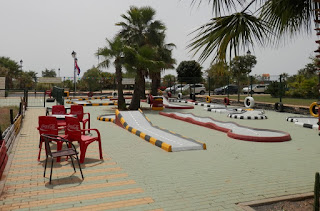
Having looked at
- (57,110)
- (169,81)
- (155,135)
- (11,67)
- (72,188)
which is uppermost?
(11,67)

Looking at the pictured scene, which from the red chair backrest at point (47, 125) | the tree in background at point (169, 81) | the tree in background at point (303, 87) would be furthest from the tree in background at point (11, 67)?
the red chair backrest at point (47, 125)

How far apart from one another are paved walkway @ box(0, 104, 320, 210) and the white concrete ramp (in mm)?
258

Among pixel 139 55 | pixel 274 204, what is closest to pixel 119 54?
pixel 139 55

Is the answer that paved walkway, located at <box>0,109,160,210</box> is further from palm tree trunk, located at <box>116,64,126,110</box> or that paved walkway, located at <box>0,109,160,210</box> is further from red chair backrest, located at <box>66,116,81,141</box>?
palm tree trunk, located at <box>116,64,126,110</box>

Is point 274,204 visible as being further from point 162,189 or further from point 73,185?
point 73,185

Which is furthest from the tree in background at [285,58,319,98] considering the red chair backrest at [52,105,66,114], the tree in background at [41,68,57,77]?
the tree in background at [41,68,57,77]

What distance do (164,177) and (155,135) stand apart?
423cm

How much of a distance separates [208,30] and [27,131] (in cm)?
922

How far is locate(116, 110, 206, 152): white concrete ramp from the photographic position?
823 centimetres

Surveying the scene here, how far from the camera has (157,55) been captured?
2305 centimetres

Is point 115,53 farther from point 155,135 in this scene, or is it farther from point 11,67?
point 11,67

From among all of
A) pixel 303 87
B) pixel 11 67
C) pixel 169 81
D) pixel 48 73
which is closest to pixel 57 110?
pixel 303 87

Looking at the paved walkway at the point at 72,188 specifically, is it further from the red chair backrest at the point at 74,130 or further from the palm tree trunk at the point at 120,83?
the palm tree trunk at the point at 120,83

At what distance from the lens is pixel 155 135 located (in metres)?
9.95
